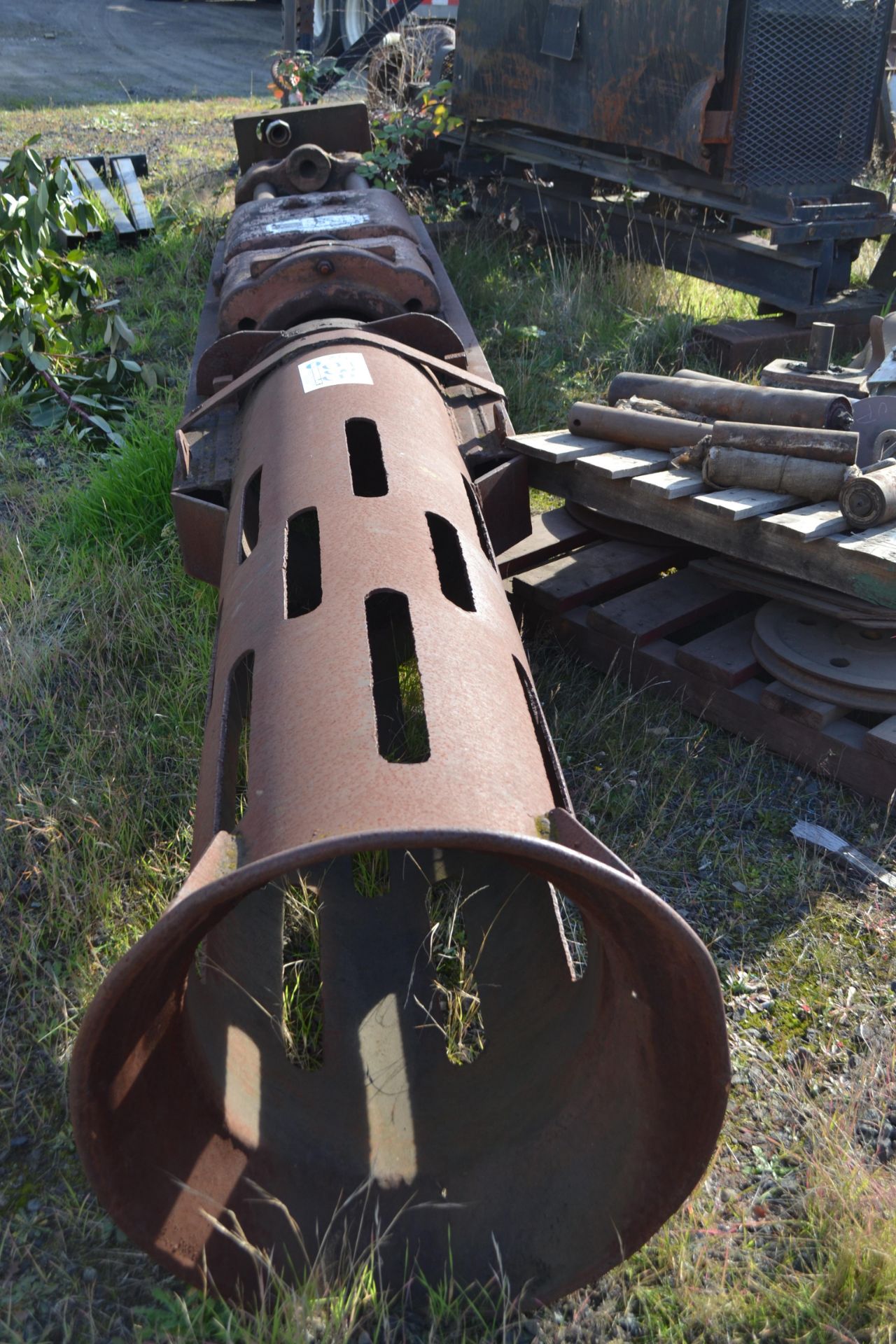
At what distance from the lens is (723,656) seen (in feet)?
9.81

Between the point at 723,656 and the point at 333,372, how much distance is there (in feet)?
4.40

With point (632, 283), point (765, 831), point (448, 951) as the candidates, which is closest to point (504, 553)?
point (765, 831)

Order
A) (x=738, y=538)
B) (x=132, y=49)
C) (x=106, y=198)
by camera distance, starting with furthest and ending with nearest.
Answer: (x=132, y=49) → (x=106, y=198) → (x=738, y=538)

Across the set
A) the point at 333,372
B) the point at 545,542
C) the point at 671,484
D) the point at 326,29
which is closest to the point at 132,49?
the point at 326,29

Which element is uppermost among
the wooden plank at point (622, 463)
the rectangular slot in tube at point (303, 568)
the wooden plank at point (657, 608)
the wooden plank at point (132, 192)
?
the wooden plank at point (132, 192)

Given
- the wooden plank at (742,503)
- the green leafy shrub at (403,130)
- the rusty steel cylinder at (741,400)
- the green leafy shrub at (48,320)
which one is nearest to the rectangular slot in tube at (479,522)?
the wooden plank at (742,503)

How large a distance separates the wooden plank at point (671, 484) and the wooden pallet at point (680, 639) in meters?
0.44

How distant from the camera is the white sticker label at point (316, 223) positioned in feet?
12.2

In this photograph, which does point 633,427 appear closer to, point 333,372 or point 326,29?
point 333,372

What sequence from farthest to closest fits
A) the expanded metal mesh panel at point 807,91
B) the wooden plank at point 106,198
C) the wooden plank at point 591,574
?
the wooden plank at point 106,198, the expanded metal mesh panel at point 807,91, the wooden plank at point 591,574

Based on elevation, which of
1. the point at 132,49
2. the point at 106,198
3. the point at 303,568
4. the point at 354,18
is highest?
the point at 354,18

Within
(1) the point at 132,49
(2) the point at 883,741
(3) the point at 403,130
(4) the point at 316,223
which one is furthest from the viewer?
(1) the point at 132,49

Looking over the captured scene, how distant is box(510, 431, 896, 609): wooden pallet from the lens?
2.49m

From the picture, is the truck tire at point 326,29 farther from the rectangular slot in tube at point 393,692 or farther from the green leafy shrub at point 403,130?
the rectangular slot in tube at point 393,692
